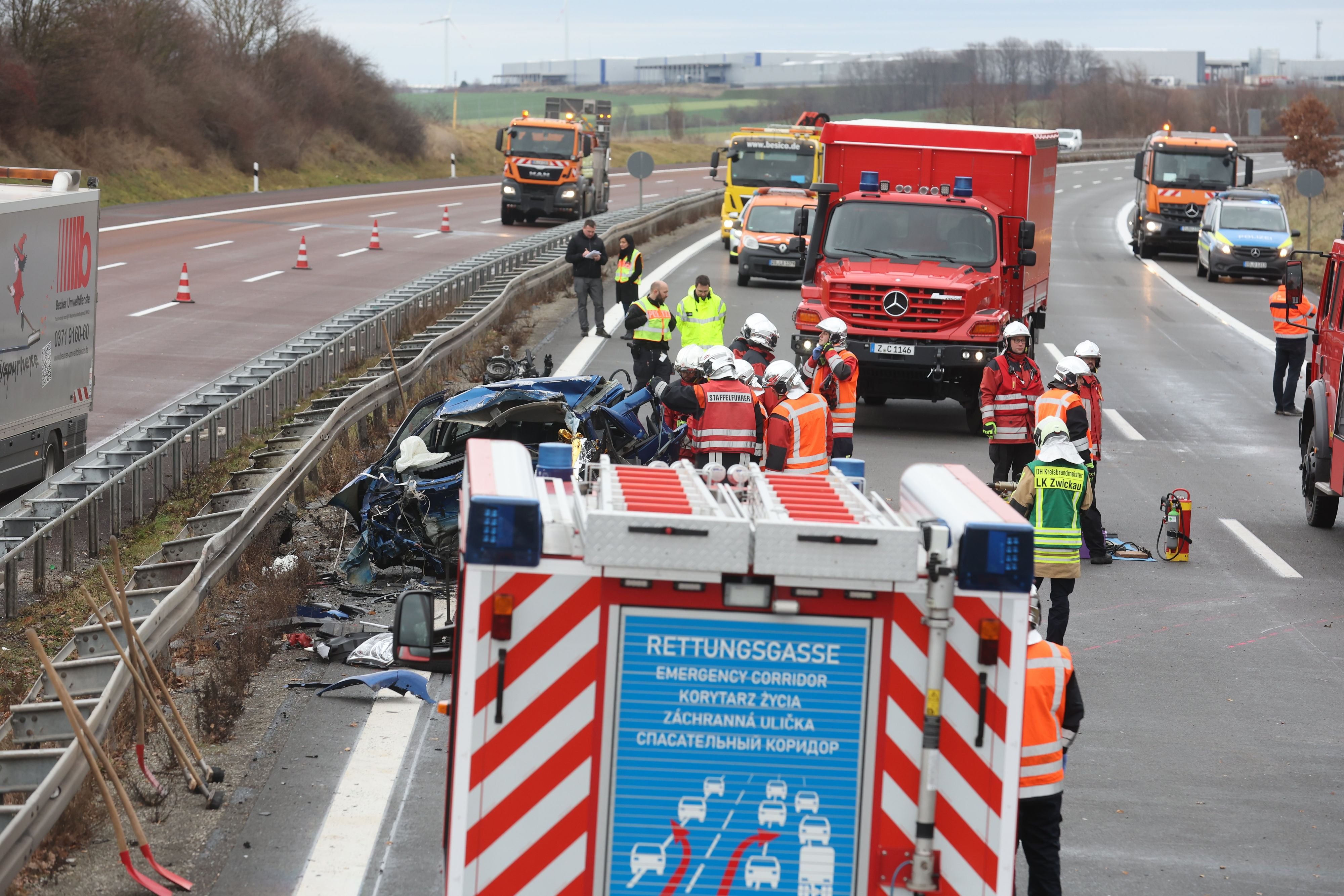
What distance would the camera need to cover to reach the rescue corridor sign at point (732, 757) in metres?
4.32

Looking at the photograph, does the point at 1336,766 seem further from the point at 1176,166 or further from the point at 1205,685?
the point at 1176,166

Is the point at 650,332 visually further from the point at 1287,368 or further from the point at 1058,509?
the point at 1287,368

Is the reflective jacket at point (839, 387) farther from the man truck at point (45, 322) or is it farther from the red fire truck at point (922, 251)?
the man truck at point (45, 322)

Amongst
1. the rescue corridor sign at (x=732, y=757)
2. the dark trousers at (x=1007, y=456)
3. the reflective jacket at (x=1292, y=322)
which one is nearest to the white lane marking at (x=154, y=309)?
the dark trousers at (x=1007, y=456)

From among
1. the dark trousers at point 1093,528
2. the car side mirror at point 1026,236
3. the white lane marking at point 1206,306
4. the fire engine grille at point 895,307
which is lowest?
the white lane marking at point 1206,306

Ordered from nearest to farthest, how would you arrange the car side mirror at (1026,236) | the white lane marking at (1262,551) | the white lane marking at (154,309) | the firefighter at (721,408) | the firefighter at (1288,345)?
the firefighter at (721,408)
the white lane marking at (1262,551)
the car side mirror at (1026,236)
the firefighter at (1288,345)
the white lane marking at (154,309)

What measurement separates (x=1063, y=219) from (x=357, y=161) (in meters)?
28.9

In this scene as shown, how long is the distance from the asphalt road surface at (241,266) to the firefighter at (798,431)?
28.2 feet

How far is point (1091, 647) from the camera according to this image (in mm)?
11328

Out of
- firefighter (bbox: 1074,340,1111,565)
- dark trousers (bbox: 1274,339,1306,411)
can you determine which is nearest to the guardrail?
firefighter (bbox: 1074,340,1111,565)

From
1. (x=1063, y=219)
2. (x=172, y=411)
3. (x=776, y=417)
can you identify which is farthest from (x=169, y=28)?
(x=776, y=417)

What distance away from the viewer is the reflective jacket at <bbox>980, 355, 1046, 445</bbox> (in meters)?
14.1

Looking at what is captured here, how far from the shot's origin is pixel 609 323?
2691 cm

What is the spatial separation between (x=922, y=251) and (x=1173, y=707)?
34.4 ft
